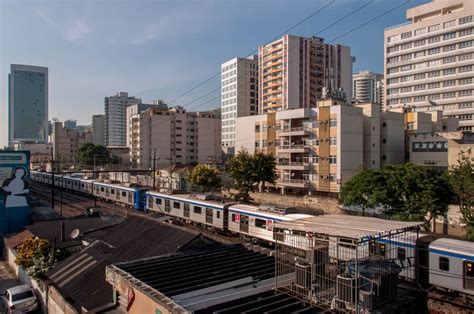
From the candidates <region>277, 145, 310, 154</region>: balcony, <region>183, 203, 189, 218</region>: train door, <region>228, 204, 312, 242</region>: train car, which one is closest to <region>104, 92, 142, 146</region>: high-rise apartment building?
<region>277, 145, 310, 154</region>: balcony

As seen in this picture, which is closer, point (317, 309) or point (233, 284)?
point (317, 309)

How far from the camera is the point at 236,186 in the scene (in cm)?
3359

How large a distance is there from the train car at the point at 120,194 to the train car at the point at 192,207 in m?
1.50

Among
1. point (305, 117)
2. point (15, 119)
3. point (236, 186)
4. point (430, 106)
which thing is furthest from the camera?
point (15, 119)

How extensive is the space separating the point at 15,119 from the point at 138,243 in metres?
152

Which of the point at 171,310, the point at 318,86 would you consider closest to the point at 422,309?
the point at 171,310

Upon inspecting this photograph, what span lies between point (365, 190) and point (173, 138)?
178 ft

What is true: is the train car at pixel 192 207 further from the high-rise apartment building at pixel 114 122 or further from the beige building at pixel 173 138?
the high-rise apartment building at pixel 114 122

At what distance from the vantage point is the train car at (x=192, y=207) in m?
22.3

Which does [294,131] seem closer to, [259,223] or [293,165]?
[293,165]

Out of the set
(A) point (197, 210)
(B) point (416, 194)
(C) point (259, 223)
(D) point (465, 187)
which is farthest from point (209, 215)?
(D) point (465, 187)

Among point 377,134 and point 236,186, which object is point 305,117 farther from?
point 236,186

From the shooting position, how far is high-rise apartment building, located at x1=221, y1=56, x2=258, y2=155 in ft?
256

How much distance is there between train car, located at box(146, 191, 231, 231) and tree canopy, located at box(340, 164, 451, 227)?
871cm
